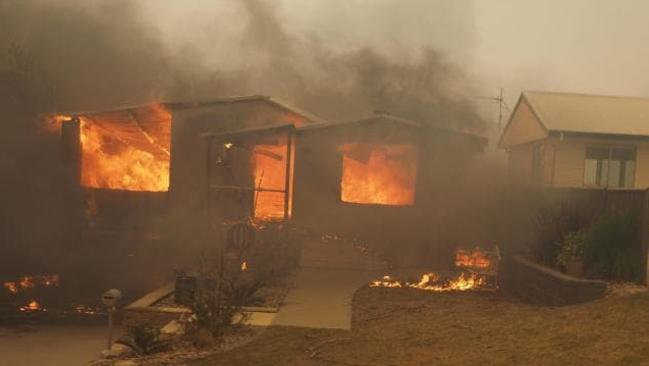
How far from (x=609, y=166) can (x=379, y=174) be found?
30.8ft

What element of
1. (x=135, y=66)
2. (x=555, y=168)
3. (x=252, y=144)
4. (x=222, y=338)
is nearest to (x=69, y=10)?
(x=135, y=66)

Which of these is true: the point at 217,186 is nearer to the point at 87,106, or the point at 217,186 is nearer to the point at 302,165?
the point at 302,165

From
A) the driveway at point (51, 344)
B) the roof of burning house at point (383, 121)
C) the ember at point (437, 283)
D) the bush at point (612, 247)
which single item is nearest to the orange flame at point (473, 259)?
the ember at point (437, 283)

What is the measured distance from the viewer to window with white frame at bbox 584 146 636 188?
19.8 meters

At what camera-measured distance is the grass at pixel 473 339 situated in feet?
20.0

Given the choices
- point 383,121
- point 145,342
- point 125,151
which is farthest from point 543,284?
point 125,151

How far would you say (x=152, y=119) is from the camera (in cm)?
1800

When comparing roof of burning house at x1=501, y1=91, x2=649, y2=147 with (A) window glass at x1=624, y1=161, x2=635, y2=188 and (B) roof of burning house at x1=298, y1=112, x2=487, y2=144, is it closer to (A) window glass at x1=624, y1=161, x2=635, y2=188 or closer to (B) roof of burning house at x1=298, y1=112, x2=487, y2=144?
(A) window glass at x1=624, y1=161, x2=635, y2=188

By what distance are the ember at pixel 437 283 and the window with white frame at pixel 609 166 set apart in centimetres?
928

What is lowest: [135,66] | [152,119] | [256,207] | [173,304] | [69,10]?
[173,304]

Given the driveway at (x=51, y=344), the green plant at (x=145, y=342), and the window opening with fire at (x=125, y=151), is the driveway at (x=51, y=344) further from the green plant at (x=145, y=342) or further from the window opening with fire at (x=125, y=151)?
the window opening with fire at (x=125, y=151)

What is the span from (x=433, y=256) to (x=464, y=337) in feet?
23.5

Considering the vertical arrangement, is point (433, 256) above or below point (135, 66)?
below

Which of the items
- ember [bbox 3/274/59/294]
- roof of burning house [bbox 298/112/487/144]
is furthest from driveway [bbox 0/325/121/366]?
roof of burning house [bbox 298/112/487/144]
